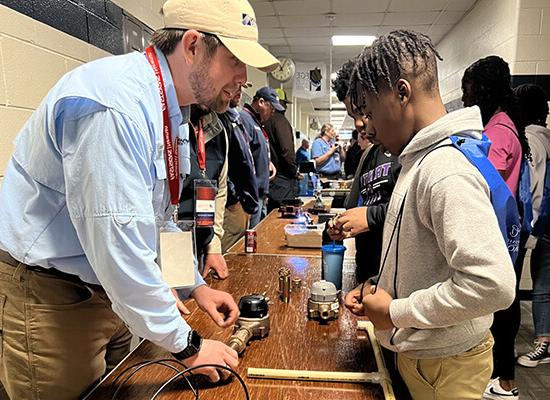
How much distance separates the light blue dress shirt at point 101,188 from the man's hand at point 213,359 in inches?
2.1

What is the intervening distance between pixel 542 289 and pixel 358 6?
12.3 ft

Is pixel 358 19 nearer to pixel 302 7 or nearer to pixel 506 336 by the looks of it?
pixel 302 7

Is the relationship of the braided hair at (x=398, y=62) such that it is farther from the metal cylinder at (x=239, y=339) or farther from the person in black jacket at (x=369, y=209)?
the metal cylinder at (x=239, y=339)

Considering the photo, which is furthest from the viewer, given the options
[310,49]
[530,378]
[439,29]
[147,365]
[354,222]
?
[310,49]

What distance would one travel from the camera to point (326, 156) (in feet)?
23.0

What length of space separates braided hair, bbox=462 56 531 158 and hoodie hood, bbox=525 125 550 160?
531 mm

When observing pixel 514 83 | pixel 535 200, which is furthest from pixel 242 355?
pixel 514 83

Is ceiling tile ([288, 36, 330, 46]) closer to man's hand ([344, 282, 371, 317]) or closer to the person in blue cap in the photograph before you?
the person in blue cap

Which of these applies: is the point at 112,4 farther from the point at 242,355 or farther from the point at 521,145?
the point at 521,145

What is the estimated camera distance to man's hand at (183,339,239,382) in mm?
887

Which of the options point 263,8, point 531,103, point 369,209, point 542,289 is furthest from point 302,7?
point 369,209

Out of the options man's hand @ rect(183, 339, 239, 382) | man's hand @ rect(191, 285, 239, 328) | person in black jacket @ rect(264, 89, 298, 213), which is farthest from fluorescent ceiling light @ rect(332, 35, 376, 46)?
man's hand @ rect(183, 339, 239, 382)

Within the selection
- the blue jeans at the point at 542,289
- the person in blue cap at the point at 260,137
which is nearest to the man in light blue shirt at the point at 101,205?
the person in blue cap at the point at 260,137

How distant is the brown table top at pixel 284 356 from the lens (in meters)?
0.88
